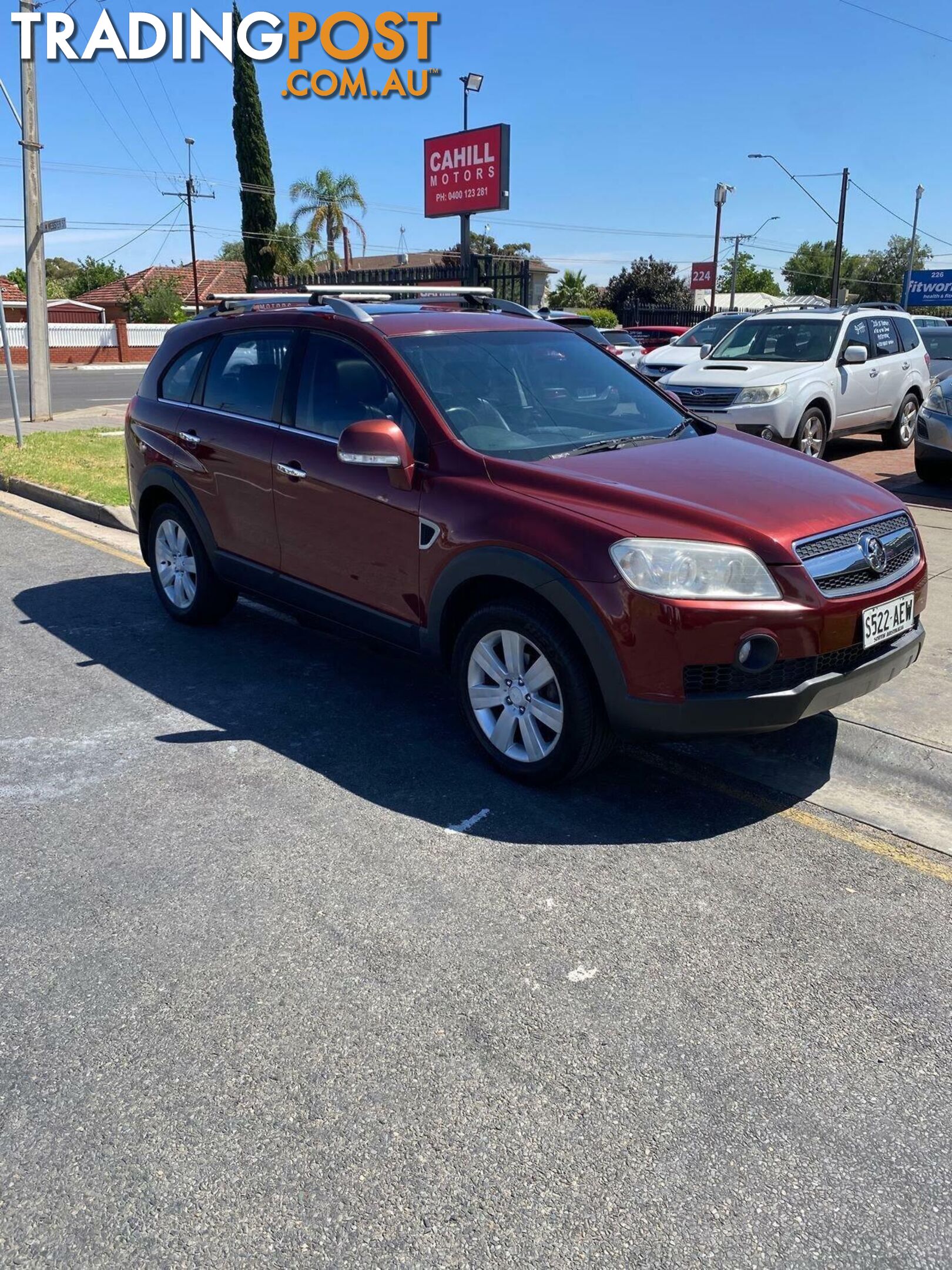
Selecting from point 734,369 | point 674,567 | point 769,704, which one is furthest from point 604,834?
point 734,369

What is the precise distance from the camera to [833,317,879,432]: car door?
11703 mm

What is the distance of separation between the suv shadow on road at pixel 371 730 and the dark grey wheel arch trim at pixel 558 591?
505 mm

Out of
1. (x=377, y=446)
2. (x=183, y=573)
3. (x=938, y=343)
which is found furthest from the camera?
(x=938, y=343)

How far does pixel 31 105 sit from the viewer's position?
51.7 feet

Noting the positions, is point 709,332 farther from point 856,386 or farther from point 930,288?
point 930,288

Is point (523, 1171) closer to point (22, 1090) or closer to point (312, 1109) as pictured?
point (312, 1109)

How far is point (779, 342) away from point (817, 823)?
9.24 m

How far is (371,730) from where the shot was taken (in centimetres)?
484

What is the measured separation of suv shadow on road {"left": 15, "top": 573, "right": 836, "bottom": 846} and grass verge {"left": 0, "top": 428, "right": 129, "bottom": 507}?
3.02 meters

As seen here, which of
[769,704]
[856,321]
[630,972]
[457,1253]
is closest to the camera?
[457,1253]

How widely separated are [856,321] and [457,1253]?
39.1ft

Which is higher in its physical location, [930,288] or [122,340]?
[930,288]

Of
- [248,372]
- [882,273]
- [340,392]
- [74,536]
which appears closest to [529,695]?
[340,392]

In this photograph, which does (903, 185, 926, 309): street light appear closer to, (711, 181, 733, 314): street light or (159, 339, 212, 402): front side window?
(711, 181, 733, 314): street light
